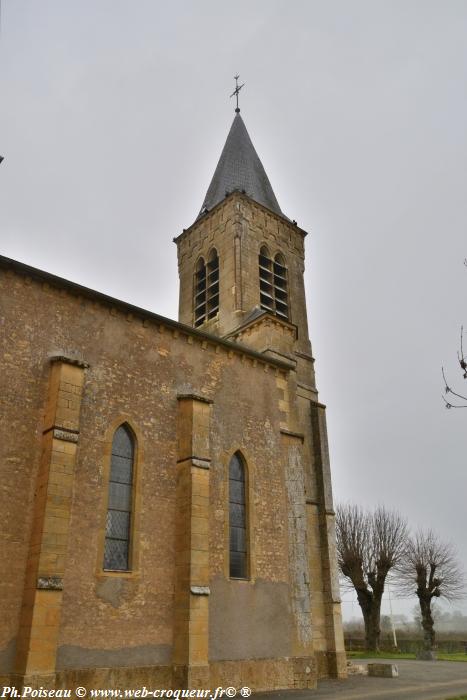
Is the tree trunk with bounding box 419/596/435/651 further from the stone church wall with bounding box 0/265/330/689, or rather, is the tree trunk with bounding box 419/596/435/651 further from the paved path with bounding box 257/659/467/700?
the stone church wall with bounding box 0/265/330/689

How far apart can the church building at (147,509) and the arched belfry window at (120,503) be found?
3cm

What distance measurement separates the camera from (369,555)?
37781 millimetres

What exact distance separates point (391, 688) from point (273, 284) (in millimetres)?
16938

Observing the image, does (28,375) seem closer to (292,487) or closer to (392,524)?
(292,487)

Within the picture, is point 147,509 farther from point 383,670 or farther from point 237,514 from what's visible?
point 383,670

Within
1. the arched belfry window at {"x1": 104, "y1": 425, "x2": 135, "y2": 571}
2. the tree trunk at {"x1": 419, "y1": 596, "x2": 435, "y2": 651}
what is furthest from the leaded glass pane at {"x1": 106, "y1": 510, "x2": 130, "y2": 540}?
the tree trunk at {"x1": 419, "y1": 596, "x2": 435, "y2": 651}

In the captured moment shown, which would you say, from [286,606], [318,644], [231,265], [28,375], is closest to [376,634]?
[318,644]

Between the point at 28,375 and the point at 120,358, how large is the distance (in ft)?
8.46

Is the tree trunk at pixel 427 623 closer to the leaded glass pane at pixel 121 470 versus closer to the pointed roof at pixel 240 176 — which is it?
the pointed roof at pixel 240 176

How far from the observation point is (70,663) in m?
11.9

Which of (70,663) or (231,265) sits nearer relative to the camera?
(70,663)

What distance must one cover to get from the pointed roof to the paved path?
2110cm

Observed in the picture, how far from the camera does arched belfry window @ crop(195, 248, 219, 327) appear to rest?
2722cm

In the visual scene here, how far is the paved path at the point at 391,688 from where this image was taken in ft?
45.4
